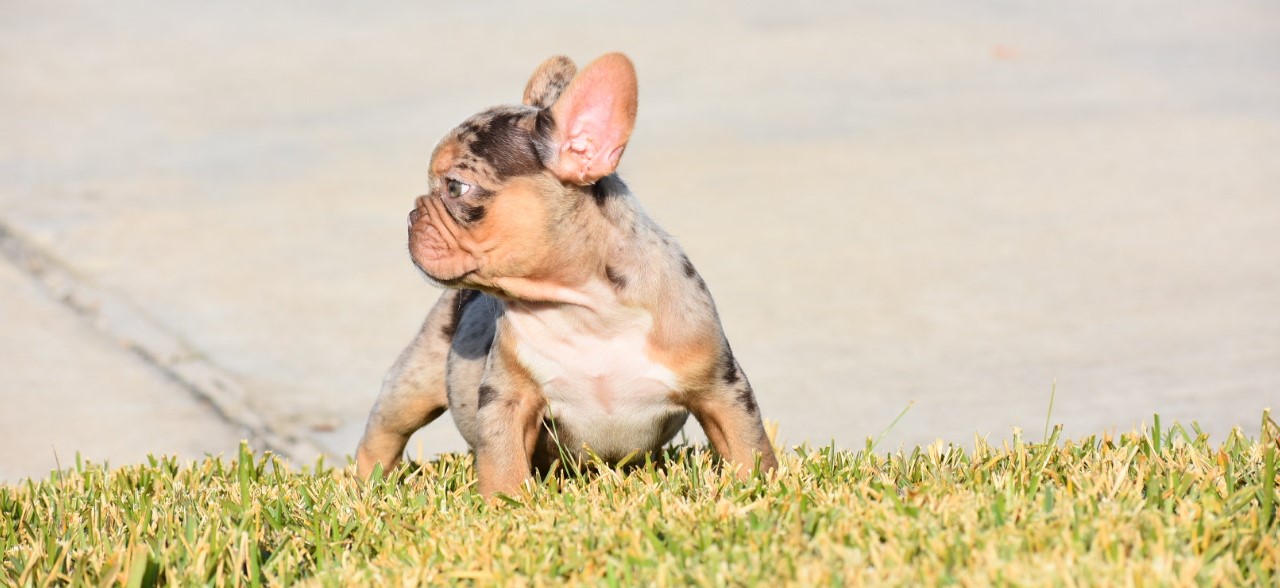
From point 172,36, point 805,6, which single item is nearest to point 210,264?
point 172,36

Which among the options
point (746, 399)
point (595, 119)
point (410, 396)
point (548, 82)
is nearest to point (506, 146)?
point (595, 119)

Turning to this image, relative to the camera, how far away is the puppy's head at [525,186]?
4.73 meters

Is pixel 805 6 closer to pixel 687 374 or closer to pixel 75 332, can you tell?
pixel 75 332

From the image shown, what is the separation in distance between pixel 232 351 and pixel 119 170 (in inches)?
158

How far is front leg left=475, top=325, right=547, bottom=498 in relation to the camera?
485 cm

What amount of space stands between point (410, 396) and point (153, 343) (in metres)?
2.90

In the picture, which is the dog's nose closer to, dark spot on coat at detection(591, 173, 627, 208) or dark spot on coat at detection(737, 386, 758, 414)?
dark spot on coat at detection(591, 173, 627, 208)

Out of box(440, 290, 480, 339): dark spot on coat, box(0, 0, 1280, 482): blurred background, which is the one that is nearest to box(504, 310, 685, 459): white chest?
box(440, 290, 480, 339): dark spot on coat

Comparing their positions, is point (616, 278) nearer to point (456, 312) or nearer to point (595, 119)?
point (595, 119)

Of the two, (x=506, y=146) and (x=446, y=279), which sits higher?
(x=506, y=146)

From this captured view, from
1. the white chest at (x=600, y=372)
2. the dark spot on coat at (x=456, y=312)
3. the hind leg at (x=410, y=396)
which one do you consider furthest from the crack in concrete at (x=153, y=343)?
the white chest at (x=600, y=372)

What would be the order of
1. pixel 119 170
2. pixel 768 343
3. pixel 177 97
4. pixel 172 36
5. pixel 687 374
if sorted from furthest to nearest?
pixel 172 36 → pixel 177 97 → pixel 119 170 → pixel 768 343 → pixel 687 374

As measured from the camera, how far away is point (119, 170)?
11.4 m

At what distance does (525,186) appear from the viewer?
4.77 meters
